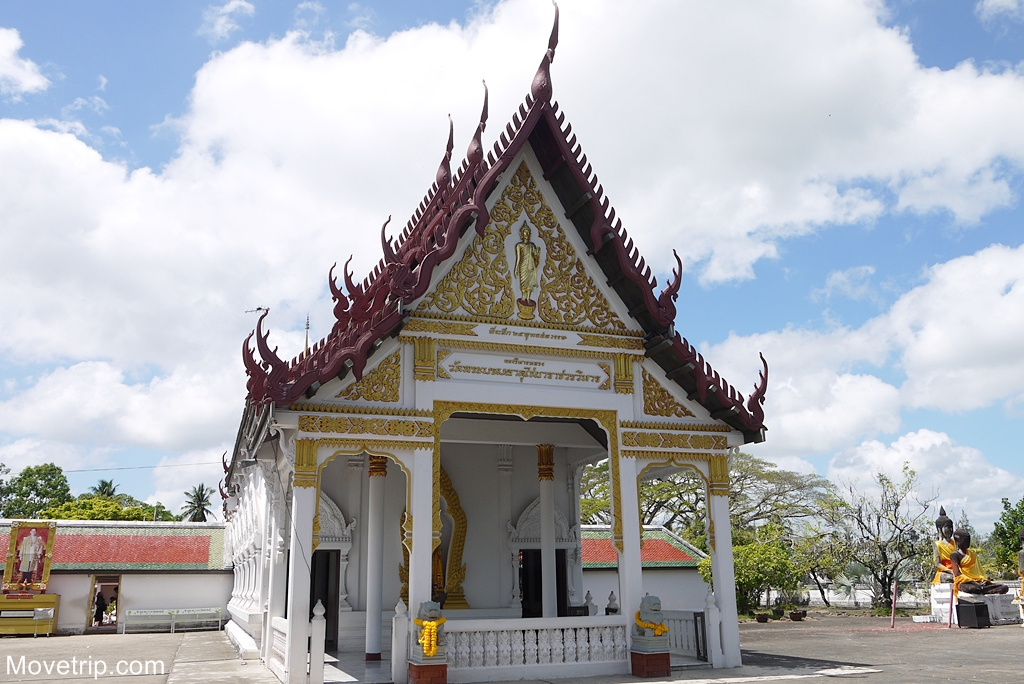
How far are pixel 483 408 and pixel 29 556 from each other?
17239 millimetres

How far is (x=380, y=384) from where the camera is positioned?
28.7 ft

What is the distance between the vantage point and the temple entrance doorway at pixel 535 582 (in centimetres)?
1246

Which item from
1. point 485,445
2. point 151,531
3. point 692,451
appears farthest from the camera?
point 151,531

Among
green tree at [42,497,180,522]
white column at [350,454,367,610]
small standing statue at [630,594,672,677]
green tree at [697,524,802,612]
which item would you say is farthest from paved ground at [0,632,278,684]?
green tree at [42,497,180,522]

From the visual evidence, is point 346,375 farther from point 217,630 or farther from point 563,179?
point 217,630

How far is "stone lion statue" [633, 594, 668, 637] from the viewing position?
28.8ft

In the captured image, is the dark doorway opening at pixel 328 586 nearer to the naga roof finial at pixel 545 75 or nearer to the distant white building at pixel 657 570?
the naga roof finial at pixel 545 75

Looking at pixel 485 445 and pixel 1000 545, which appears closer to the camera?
pixel 485 445

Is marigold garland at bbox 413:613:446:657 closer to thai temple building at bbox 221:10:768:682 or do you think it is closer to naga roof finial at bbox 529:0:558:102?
thai temple building at bbox 221:10:768:682

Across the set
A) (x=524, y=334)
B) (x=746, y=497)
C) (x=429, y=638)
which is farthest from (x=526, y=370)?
(x=746, y=497)

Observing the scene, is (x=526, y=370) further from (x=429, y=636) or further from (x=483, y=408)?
(x=429, y=636)

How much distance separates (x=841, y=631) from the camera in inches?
629

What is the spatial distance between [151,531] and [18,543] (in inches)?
159

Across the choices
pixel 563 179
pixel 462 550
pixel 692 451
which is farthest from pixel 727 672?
pixel 563 179
